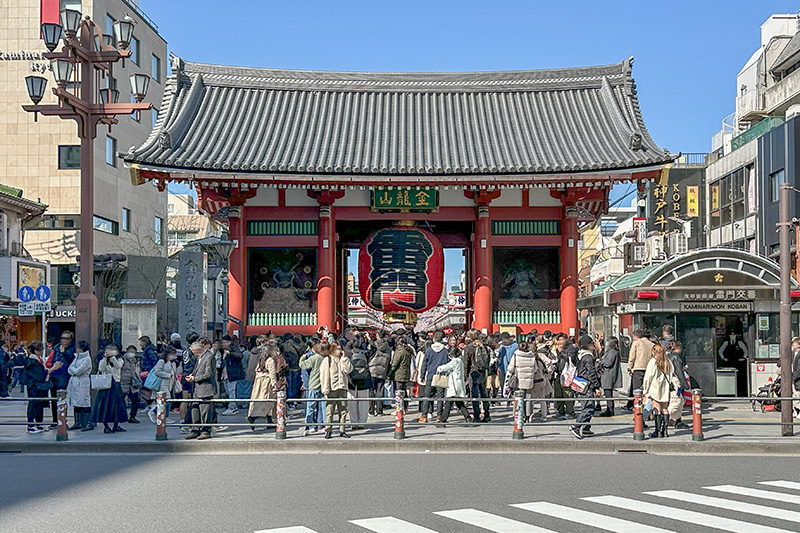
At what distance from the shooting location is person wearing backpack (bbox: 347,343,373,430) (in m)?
17.0

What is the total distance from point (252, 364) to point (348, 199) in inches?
303

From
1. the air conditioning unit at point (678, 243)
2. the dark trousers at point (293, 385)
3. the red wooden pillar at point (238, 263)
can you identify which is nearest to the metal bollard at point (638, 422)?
the dark trousers at point (293, 385)

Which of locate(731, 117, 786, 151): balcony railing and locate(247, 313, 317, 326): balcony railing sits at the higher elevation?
locate(731, 117, 786, 151): balcony railing

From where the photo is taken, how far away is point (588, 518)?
9.16 m

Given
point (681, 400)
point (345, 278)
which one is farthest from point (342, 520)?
point (345, 278)

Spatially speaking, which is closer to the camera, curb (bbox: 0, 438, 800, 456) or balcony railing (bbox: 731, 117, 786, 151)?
curb (bbox: 0, 438, 800, 456)

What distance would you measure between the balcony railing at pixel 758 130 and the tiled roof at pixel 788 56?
3.16 meters

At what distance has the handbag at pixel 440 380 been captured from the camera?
17.5 m

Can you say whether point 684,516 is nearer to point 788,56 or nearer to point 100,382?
point 100,382

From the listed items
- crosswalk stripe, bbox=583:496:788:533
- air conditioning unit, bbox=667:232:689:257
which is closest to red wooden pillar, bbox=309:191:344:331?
crosswalk stripe, bbox=583:496:788:533

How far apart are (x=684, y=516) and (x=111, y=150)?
157 feet

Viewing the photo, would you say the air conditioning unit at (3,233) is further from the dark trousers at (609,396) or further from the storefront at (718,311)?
the dark trousers at (609,396)

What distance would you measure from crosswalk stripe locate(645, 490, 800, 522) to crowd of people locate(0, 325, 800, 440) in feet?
16.0

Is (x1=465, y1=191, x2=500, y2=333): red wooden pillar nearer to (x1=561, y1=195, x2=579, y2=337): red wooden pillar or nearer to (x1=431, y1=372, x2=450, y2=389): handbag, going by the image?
(x1=561, y1=195, x2=579, y2=337): red wooden pillar
